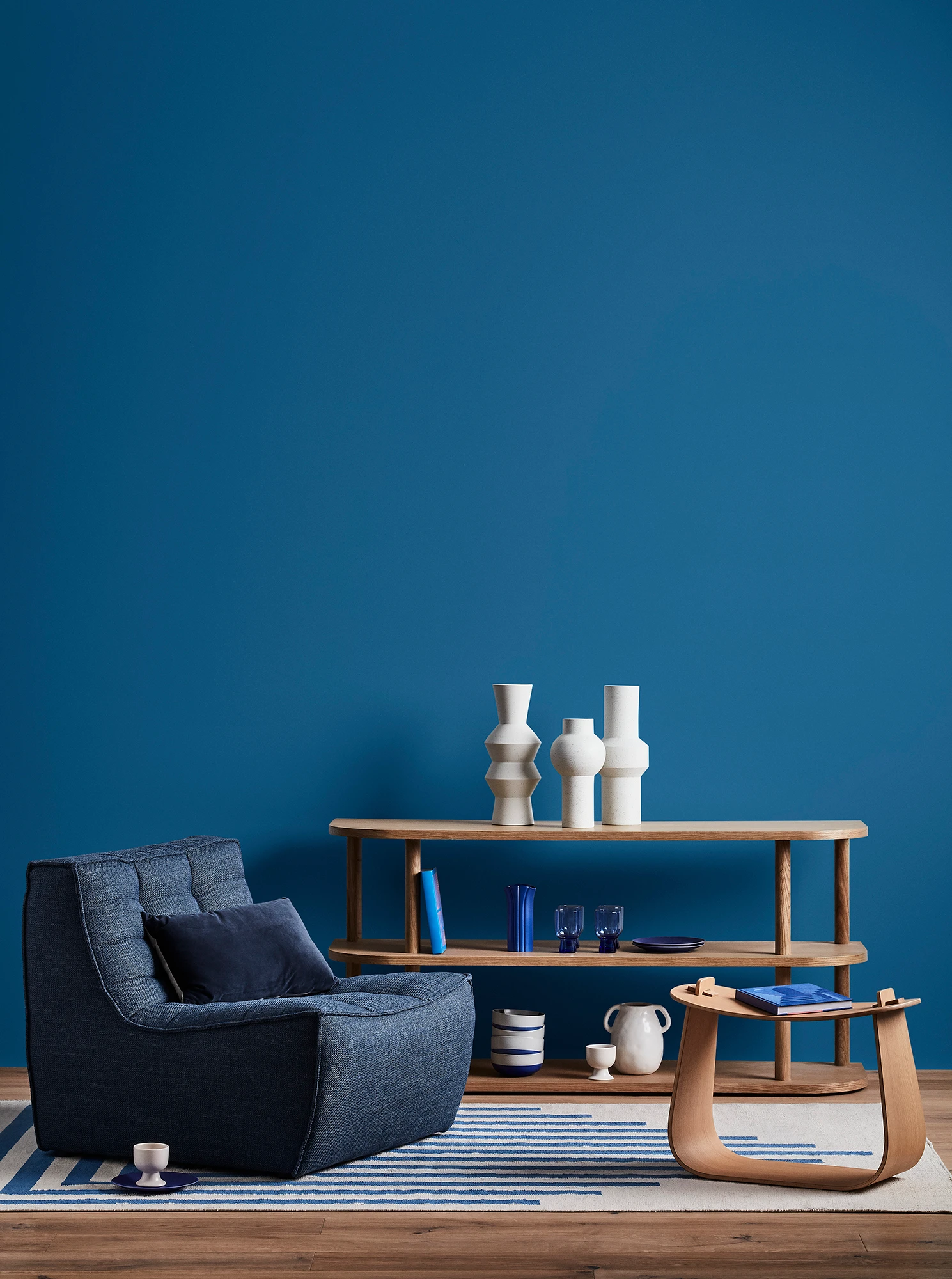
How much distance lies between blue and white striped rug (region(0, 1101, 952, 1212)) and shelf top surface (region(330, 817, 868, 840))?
0.72 m

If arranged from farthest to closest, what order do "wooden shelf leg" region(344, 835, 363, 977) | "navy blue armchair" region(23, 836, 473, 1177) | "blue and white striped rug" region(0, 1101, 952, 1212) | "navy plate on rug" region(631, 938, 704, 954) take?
"wooden shelf leg" region(344, 835, 363, 977) < "navy plate on rug" region(631, 938, 704, 954) < "navy blue armchair" region(23, 836, 473, 1177) < "blue and white striped rug" region(0, 1101, 952, 1212)

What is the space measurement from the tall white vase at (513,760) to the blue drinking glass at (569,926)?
10.3 inches

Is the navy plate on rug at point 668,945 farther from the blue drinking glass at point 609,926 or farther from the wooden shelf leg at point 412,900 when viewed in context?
the wooden shelf leg at point 412,900

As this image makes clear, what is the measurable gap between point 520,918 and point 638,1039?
0.46m

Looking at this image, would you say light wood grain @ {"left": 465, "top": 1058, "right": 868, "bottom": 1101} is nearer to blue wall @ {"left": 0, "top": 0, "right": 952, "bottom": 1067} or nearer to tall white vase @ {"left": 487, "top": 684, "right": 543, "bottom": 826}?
blue wall @ {"left": 0, "top": 0, "right": 952, "bottom": 1067}

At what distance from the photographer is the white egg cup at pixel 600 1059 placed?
12.0ft

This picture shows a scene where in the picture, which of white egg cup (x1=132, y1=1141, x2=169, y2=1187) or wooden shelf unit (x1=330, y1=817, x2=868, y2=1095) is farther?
wooden shelf unit (x1=330, y1=817, x2=868, y2=1095)

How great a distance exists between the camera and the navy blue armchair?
281cm

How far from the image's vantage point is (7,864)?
4.05 m

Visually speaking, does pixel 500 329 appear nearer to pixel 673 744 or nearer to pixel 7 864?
pixel 673 744

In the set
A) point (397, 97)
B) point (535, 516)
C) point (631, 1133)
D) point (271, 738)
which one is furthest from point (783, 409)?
point (631, 1133)

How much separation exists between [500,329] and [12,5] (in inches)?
71.1

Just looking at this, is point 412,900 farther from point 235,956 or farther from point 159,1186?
point 159,1186

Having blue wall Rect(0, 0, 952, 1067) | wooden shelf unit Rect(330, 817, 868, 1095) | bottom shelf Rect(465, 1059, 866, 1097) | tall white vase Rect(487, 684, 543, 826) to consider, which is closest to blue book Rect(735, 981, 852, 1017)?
wooden shelf unit Rect(330, 817, 868, 1095)
